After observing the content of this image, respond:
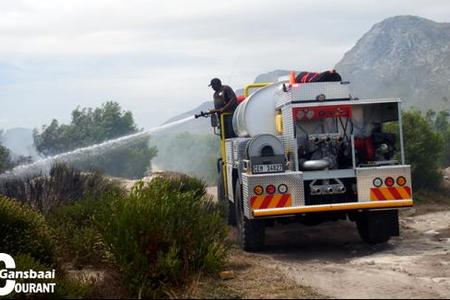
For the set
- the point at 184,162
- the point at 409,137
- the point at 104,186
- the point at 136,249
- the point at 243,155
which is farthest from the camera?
the point at 184,162

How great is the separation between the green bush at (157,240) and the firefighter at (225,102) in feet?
18.2

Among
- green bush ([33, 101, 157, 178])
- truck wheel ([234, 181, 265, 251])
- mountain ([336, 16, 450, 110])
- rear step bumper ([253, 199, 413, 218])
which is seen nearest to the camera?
rear step bumper ([253, 199, 413, 218])

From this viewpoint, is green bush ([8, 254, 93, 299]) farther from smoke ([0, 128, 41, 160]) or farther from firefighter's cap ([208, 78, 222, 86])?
smoke ([0, 128, 41, 160])

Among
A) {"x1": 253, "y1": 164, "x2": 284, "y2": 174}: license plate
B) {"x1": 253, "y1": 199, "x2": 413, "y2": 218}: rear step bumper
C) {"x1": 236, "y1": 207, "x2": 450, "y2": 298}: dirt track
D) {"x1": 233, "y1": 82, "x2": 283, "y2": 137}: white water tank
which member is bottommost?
{"x1": 236, "y1": 207, "x2": 450, "y2": 298}: dirt track

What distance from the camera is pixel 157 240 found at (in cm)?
665

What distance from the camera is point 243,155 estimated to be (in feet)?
34.8

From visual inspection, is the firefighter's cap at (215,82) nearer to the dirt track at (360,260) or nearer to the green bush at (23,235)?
the dirt track at (360,260)

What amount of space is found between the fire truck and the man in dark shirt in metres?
2.21

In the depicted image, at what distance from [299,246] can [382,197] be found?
6.05ft

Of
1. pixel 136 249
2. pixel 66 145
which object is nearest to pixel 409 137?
pixel 136 249

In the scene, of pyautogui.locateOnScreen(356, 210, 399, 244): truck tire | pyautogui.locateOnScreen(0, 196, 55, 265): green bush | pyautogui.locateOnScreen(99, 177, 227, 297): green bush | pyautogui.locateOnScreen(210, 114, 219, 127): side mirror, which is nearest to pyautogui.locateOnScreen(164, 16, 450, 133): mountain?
pyautogui.locateOnScreen(210, 114, 219, 127): side mirror

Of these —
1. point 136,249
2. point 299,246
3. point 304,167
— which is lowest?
point 299,246

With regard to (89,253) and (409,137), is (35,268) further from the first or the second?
(409,137)

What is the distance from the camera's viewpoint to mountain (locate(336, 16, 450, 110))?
5202 inches
